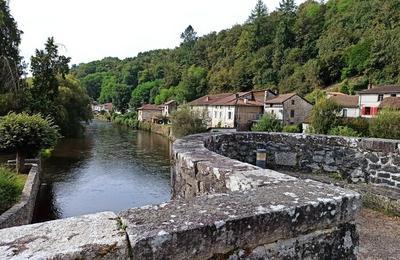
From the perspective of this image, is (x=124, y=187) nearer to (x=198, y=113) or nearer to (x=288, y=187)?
(x=288, y=187)

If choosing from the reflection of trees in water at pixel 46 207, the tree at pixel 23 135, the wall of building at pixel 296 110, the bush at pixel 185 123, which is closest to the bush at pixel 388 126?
the wall of building at pixel 296 110

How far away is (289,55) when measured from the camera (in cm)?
7206

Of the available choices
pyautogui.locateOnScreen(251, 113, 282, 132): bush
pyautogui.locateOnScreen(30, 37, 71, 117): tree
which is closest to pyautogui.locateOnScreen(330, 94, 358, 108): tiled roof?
pyautogui.locateOnScreen(251, 113, 282, 132): bush

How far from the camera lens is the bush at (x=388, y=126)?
25.1 m

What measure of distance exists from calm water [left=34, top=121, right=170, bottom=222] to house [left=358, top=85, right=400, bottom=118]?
2464cm

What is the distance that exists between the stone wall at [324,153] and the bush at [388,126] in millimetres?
22535

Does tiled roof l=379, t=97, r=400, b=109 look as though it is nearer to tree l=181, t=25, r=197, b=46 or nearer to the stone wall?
the stone wall

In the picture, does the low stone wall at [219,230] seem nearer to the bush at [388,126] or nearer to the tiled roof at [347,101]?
the bush at [388,126]

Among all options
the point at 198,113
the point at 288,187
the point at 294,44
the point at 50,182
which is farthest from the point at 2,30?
the point at 294,44

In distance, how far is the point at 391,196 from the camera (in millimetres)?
4699

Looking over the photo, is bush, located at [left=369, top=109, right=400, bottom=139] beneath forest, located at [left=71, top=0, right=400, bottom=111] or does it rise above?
beneath

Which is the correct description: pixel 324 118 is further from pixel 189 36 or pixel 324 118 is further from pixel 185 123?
pixel 189 36

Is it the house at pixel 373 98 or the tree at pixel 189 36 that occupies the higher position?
the tree at pixel 189 36

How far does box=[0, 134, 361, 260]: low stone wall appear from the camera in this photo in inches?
54.9
